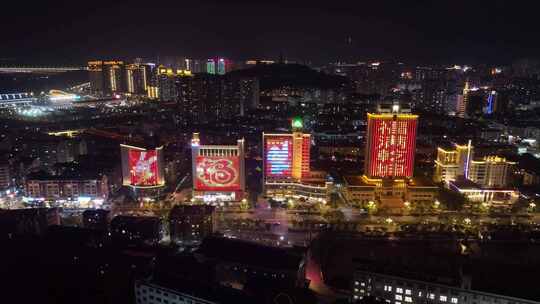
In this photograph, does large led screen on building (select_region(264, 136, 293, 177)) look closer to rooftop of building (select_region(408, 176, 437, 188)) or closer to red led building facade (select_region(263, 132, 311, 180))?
red led building facade (select_region(263, 132, 311, 180))

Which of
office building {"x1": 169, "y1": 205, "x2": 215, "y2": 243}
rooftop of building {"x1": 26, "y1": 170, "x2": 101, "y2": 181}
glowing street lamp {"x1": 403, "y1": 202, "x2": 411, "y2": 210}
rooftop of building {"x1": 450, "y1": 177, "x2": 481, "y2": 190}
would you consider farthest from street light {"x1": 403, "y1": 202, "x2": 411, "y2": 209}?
rooftop of building {"x1": 26, "y1": 170, "x2": 101, "y2": 181}

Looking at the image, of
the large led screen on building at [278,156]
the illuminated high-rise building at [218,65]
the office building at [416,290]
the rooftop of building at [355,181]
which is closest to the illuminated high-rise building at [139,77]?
the illuminated high-rise building at [218,65]

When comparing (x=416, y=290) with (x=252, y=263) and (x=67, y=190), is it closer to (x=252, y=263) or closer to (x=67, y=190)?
(x=252, y=263)

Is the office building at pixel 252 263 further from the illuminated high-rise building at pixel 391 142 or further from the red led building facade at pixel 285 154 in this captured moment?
the illuminated high-rise building at pixel 391 142

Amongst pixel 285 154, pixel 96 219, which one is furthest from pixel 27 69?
pixel 285 154

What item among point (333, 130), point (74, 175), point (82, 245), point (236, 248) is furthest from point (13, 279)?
point (333, 130)

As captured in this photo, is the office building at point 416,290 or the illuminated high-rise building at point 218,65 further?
the illuminated high-rise building at point 218,65
